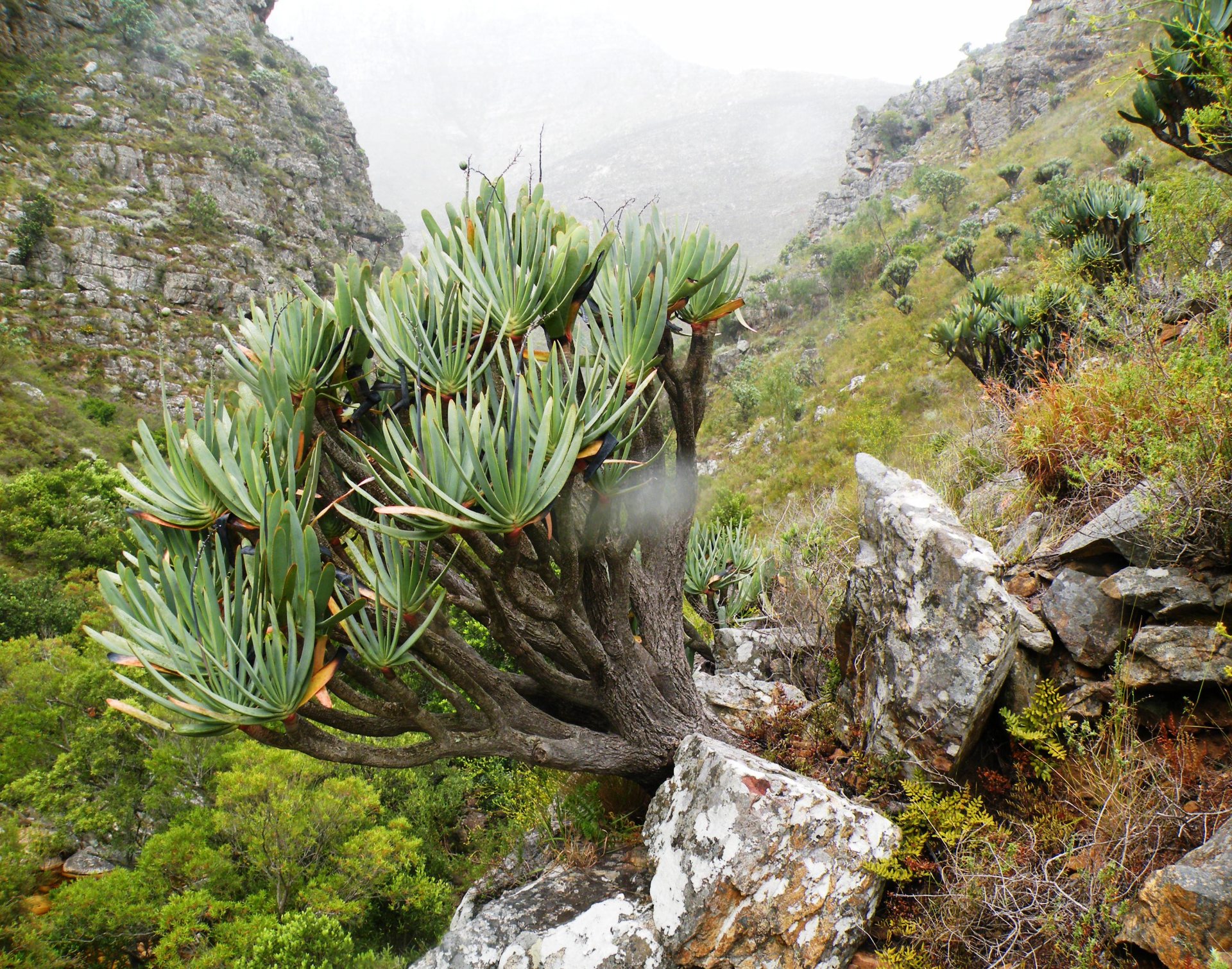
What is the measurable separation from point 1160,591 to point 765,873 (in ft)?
6.92

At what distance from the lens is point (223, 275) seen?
31031 mm

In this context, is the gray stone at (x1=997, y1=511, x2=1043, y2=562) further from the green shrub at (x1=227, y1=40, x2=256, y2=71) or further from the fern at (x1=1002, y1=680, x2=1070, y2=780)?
the green shrub at (x1=227, y1=40, x2=256, y2=71)

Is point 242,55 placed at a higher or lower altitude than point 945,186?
higher

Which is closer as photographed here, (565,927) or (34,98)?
(565,927)

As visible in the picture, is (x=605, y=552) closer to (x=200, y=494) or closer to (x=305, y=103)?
(x=200, y=494)

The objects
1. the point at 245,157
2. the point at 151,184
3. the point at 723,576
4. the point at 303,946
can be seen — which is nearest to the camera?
the point at 723,576

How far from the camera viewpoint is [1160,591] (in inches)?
106

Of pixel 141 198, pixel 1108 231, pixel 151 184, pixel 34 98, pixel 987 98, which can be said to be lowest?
pixel 1108 231

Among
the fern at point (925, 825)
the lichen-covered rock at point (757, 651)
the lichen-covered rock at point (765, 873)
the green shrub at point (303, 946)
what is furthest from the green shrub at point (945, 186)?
the green shrub at point (303, 946)

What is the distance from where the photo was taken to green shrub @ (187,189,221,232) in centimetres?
3225

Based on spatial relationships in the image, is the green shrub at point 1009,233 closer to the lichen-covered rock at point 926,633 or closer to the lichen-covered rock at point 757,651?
the lichen-covered rock at point 757,651

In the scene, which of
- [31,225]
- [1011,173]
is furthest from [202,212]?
[1011,173]

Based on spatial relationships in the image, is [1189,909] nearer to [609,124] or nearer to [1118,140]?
[1118,140]

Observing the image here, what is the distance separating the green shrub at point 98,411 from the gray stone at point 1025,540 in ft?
94.1
